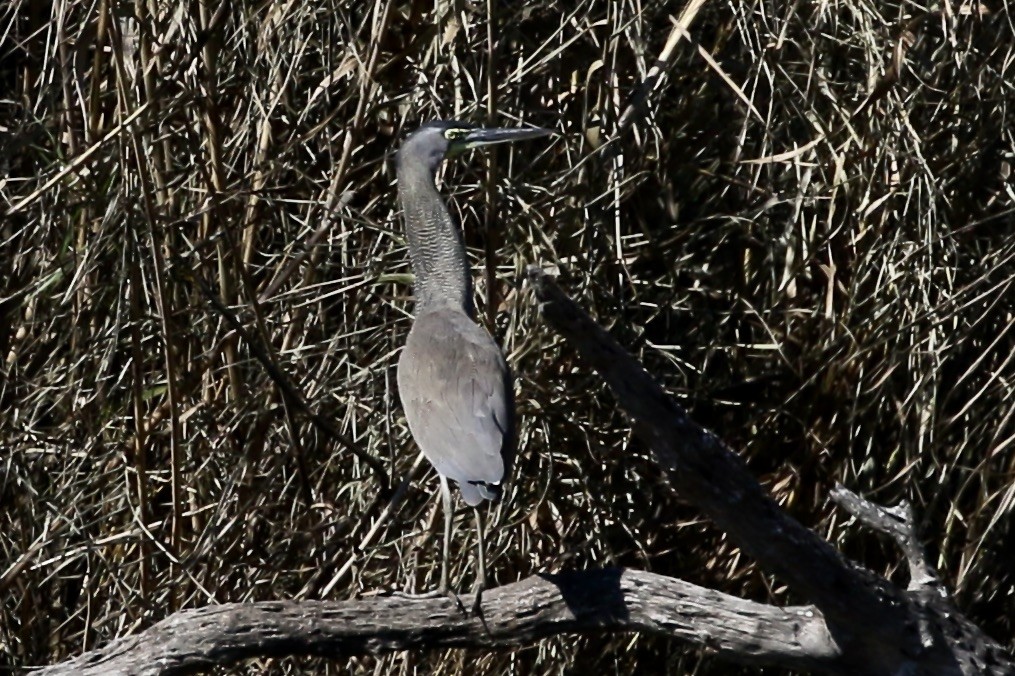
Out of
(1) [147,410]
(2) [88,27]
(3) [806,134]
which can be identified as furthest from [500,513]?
(2) [88,27]

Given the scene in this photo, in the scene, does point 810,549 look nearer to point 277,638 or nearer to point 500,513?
point 277,638

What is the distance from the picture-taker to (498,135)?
2926 millimetres

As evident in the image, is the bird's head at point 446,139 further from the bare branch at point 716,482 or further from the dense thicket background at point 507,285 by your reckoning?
the bare branch at point 716,482

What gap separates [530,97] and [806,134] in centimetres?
66

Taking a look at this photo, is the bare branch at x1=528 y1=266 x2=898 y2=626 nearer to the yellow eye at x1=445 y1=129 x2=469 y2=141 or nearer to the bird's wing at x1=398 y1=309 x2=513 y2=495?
the bird's wing at x1=398 y1=309 x2=513 y2=495

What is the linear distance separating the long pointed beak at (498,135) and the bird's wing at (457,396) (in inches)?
13.2

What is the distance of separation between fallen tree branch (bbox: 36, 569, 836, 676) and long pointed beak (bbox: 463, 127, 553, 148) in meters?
0.85

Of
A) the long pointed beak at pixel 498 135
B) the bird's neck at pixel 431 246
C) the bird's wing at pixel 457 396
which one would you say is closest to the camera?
the bird's wing at pixel 457 396

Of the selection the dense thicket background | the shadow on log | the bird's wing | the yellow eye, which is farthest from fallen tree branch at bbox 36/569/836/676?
the yellow eye

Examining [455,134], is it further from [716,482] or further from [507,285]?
[716,482]

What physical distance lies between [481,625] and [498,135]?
0.95 metres

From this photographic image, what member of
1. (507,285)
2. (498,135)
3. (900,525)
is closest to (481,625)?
(900,525)

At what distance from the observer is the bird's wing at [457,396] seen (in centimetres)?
265

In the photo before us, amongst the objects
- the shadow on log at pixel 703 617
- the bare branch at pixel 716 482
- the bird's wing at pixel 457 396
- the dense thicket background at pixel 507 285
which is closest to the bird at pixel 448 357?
the bird's wing at pixel 457 396
